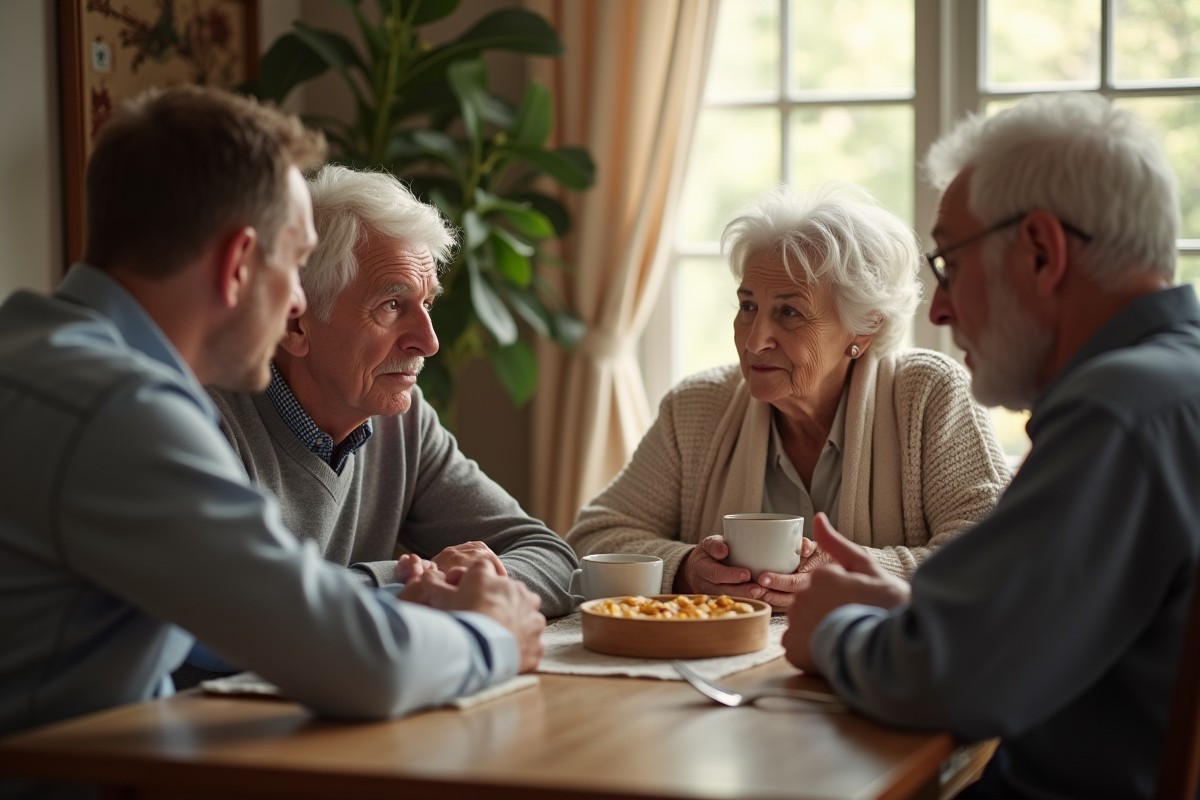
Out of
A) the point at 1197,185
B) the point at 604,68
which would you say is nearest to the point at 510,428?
the point at 604,68

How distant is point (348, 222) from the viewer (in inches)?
85.9

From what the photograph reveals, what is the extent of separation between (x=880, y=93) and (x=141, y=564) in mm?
3193

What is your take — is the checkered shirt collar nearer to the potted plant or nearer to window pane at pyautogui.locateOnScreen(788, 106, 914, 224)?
the potted plant

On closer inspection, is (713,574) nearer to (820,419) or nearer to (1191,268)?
(820,419)

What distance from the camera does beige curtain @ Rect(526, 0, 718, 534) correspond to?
387cm

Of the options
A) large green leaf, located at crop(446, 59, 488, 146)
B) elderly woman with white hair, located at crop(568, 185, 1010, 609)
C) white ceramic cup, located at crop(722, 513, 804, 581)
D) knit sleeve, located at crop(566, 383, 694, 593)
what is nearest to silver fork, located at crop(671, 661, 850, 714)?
white ceramic cup, located at crop(722, 513, 804, 581)

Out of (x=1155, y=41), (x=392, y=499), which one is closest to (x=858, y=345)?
(x=392, y=499)

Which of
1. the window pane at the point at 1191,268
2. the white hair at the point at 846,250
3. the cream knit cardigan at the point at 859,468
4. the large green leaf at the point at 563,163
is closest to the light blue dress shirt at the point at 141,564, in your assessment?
the cream knit cardigan at the point at 859,468

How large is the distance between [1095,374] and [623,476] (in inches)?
52.6

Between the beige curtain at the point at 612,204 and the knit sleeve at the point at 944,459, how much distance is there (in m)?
1.64

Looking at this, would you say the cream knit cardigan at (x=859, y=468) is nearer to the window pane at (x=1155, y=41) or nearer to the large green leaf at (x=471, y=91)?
the large green leaf at (x=471, y=91)

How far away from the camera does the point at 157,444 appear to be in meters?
1.22

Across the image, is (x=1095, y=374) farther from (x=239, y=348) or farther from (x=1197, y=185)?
(x=1197, y=185)

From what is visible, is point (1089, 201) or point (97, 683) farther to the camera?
point (1089, 201)
